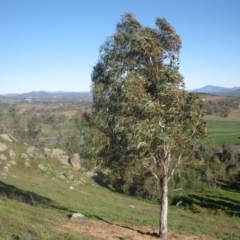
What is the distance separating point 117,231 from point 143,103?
725cm

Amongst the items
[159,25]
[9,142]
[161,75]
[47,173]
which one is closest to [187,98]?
[161,75]

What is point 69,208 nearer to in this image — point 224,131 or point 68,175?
point 68,175

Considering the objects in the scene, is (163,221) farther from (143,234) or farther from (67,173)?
(67,173)

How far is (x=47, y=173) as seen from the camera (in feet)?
125

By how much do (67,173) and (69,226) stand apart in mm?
22963

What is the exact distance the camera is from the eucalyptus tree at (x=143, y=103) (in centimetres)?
1480

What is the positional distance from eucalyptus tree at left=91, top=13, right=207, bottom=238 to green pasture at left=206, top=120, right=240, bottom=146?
100 metres

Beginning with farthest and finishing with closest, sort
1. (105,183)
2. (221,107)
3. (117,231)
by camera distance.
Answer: (221,107) < (105,183) < (117,231)

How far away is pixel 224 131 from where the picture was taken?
13925 centimetres

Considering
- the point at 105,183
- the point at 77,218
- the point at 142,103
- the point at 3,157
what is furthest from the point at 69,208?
the point at 105,183

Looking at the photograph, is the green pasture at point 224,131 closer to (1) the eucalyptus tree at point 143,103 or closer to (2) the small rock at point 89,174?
(2) the small rock at point 89,174

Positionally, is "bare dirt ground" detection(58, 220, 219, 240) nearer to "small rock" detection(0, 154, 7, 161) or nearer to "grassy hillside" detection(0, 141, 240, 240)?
"grassy hillside" detection(0, 141, 240, 240)

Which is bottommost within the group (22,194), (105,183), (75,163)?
(105,183)

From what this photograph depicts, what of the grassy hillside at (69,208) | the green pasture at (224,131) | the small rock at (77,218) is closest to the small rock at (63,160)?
the grassy hillside at (69,208)
